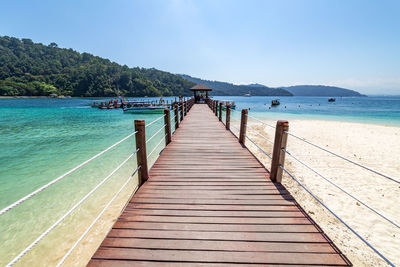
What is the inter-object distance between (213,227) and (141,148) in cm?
189

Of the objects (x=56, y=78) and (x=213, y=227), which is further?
(x=56, y=78)

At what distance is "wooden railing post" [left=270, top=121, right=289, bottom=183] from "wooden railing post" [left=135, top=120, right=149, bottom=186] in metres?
2.51

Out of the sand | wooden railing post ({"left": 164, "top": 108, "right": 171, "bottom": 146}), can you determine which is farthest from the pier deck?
wooden railing post ({"left": 164, "top": 108, "right": 171, "bottom": 146})

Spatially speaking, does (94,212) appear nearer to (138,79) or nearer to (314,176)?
(314,176)

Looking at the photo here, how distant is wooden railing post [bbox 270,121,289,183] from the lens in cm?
336

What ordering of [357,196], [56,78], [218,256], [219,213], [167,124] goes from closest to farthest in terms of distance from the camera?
[218,256], [219,213], [357,196], [167,124], [56,78]

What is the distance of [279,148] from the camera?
343 cm

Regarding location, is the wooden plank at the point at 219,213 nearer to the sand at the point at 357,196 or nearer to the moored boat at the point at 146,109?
the sand at the point at 357,196

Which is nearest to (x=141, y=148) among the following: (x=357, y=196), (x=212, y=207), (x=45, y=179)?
(x=212, y=207)

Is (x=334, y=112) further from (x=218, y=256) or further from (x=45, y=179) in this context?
(x=45, y=179)

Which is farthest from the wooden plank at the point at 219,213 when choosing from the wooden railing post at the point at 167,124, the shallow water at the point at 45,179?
the wooden railing post at the point at 167,124

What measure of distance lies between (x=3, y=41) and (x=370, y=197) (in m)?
213

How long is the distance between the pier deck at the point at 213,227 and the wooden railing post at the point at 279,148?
0.24 meters

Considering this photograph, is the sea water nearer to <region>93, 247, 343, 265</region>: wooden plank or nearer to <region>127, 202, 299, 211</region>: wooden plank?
<region>127, 202, 299, 211</region>: wooden plank
